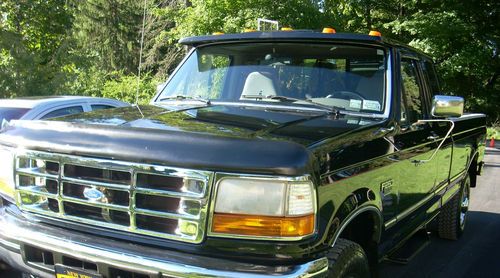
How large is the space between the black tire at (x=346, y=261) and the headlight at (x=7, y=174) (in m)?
1.84

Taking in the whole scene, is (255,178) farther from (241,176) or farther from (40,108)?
(40,108)

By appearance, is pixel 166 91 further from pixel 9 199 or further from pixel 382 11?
pixel 382 11

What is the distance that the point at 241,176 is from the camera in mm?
2152

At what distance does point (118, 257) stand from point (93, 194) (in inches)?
15.2

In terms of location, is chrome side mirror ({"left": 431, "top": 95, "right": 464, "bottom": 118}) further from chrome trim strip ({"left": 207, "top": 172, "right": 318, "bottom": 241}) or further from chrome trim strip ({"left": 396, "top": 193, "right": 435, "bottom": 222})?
chrome trim strip ({"left": 207, "top": 172, "right": 318, "bottom": 241})

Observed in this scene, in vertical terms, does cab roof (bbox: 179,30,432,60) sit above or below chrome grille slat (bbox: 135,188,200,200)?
above

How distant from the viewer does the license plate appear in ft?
7.82

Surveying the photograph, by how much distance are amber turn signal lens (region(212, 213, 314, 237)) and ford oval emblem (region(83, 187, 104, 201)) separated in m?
0.65

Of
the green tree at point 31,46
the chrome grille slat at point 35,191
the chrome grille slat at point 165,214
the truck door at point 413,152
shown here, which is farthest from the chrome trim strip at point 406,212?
the green tree at point 31,46

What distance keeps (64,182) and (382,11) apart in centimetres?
2246

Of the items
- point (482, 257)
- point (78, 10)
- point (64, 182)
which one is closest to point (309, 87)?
point (64, 182)

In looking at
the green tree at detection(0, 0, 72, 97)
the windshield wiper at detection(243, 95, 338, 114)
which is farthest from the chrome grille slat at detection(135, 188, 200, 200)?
the green tree at detection(0, 0, 72, 97)

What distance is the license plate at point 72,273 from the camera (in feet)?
7.82

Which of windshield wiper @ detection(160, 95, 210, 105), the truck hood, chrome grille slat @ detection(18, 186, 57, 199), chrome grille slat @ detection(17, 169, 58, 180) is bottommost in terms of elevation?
chrome grille slat @ detection(18, 186, 57, 199)
